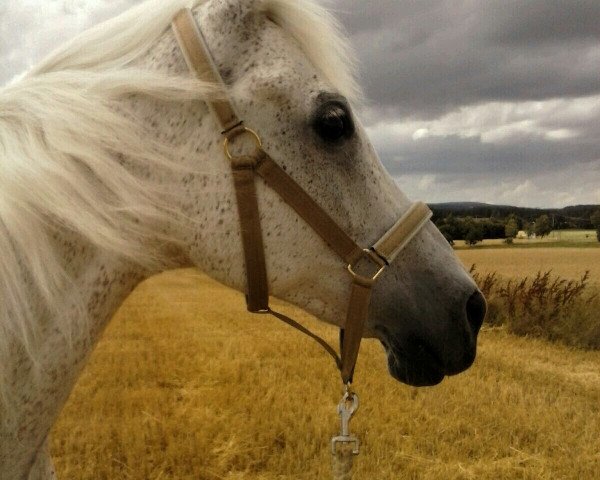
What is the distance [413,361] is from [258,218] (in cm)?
76

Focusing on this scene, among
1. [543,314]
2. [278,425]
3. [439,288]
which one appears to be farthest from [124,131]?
[543,314]

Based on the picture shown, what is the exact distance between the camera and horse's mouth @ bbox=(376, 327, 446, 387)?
203cm

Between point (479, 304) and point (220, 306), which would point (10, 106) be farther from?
point (220, 306)

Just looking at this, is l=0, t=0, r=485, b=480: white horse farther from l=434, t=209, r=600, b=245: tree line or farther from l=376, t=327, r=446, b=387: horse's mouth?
l=434, t=209, r=600, b=245: tree line

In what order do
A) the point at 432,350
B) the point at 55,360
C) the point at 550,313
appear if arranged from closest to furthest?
the point at 55,360 → the point at 432,350 → the point at 550,313

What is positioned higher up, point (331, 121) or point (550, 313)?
point (331, 121)

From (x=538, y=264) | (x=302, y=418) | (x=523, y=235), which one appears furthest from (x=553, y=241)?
(x=302, y=418)

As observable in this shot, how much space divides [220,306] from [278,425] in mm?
11428

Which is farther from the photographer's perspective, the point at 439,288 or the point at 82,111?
the point at 439,288

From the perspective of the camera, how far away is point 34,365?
1750 millimetres

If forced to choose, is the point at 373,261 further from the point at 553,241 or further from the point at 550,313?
the point at 553,241

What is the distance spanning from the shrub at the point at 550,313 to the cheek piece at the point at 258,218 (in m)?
10.6

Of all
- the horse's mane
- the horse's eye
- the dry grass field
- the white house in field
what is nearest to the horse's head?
the horse's eye

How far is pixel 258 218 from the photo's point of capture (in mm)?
1873
